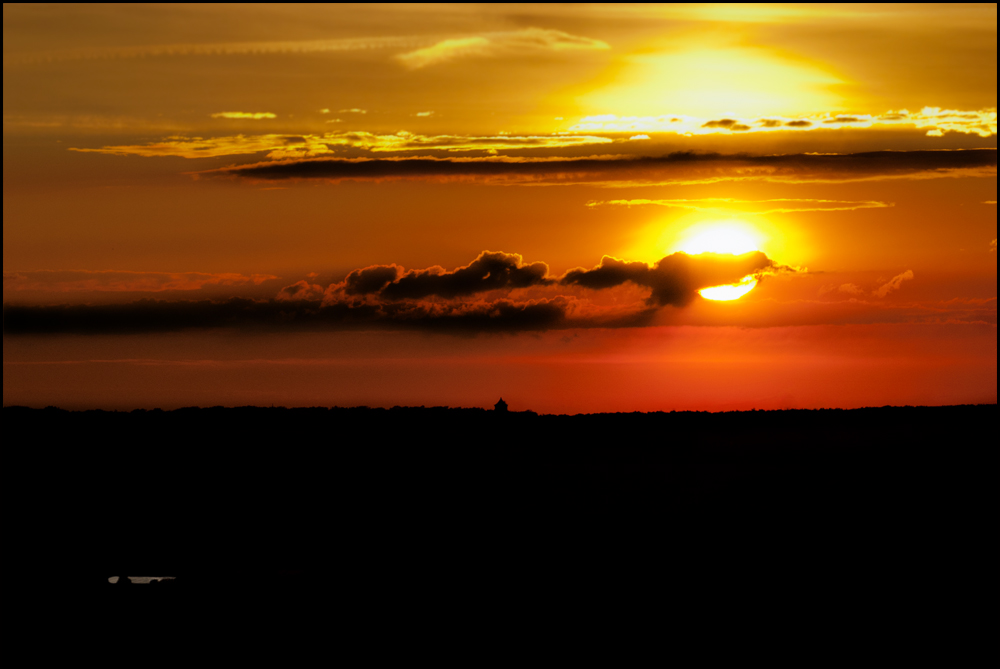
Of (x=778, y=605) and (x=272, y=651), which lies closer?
(x=272, y=651)

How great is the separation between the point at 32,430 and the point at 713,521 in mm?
62262

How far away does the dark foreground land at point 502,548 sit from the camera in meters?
22.3

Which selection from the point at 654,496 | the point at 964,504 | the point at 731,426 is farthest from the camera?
the point at 731,426

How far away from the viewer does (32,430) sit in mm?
82750

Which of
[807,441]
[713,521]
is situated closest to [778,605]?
[713,521]

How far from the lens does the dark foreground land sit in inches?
878

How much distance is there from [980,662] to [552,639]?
8887 millimetres

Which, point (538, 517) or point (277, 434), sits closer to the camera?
point (538, 517)

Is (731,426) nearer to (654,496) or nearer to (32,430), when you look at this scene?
(654,496)

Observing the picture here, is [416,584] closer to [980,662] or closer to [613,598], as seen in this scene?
Result: [613,598]

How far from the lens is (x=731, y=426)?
287 ft

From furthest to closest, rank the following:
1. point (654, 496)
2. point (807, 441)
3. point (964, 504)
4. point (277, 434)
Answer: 1. point (277, 434)
2. point (807, 441)
3. point (654, 496)
4. point (964, 504)

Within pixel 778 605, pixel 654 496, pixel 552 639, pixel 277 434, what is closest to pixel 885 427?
pixel 654 496

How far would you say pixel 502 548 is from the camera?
1326 inches
